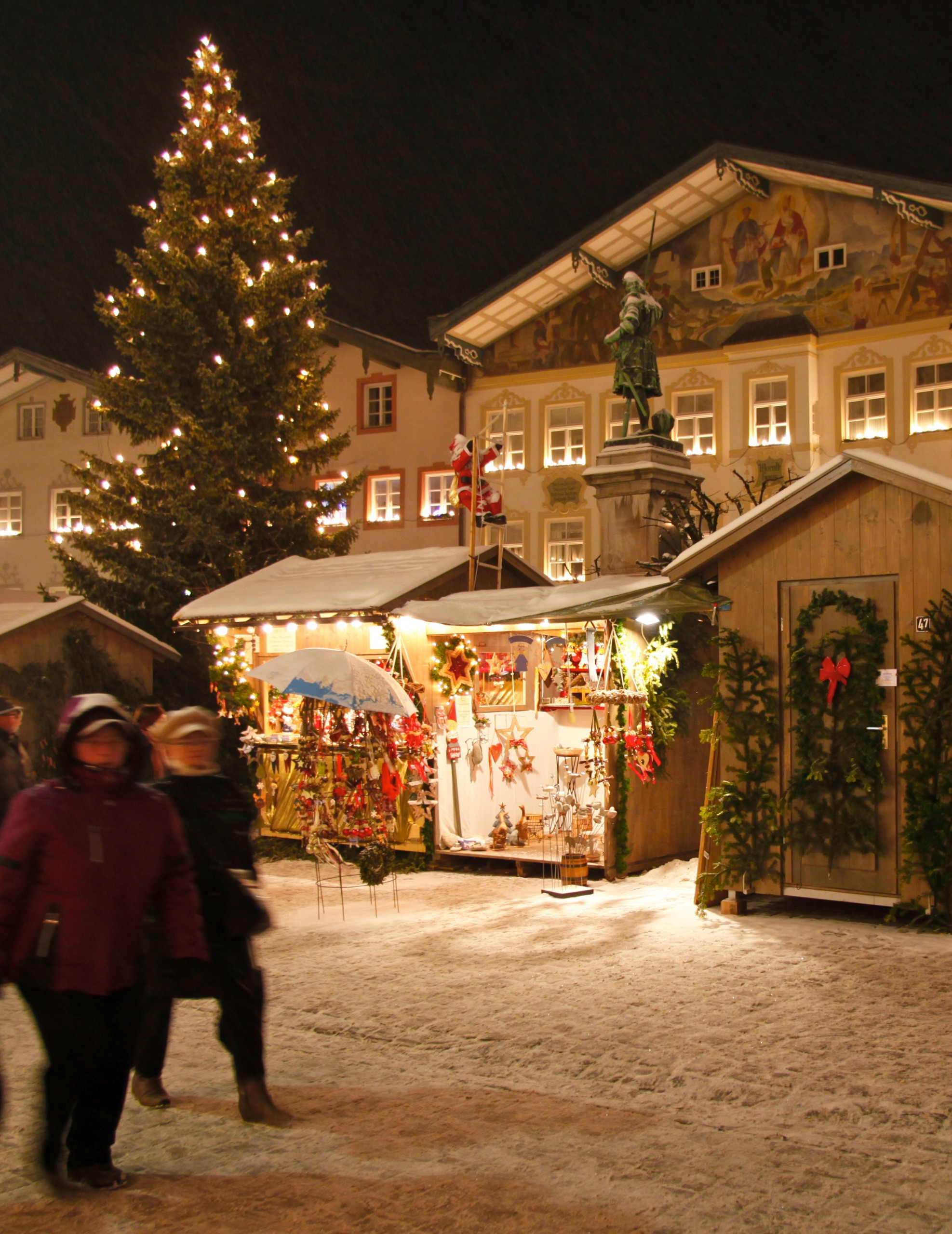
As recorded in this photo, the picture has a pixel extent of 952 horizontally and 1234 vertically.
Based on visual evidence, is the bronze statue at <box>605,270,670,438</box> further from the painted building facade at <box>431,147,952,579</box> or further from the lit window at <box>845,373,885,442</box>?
the lit window at <box>845,373,885,442</box>

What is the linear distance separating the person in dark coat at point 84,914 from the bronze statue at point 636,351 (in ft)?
38.2

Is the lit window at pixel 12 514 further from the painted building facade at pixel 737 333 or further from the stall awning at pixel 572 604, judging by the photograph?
the stall awning at pixel 572 604

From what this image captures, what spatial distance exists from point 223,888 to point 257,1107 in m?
0.92

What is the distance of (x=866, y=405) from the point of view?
2419 centimetres

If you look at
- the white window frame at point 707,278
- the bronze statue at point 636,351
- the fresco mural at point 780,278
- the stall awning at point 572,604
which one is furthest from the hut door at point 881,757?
the white window frame at point 707,278

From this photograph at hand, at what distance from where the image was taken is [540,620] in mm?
11414

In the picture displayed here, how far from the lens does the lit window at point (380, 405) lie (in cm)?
2852

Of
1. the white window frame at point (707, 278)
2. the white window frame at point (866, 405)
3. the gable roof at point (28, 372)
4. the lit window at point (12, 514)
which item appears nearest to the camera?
the white window frame at point (866, 405)

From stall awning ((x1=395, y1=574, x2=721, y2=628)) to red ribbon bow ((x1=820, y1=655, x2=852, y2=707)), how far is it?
55.7 inches

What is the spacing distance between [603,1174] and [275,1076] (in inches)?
75.5

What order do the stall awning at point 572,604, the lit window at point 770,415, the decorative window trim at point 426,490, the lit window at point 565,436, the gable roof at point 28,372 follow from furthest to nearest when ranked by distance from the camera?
1. the gable roof at point 28,372
2. the decorative window trim at point 426,490
3. the lit window at point 565,436
4. the lit window at point 770,415
5. the stall awning at point 572,604

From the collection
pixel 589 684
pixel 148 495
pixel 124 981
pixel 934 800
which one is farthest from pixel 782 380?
pixel 124 981

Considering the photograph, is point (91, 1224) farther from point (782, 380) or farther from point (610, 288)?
point (610, 288)

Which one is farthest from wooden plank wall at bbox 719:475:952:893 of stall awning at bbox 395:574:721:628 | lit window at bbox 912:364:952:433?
lit window at bbox 912:364:952:433
